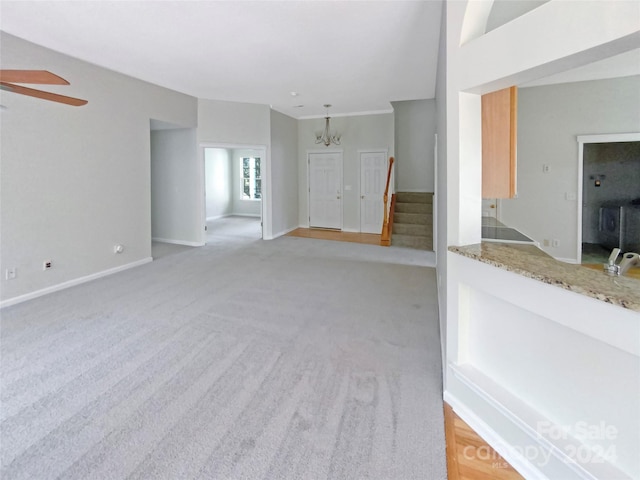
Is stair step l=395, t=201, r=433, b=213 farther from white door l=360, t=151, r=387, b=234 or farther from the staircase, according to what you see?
white door l=360, t=151, r=387, b=234

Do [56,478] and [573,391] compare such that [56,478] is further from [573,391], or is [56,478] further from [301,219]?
[301,219]

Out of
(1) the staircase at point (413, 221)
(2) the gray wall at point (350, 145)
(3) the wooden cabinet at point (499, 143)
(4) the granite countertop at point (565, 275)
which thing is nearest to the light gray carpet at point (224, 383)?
(4) the granite countertop at point (565, 275)

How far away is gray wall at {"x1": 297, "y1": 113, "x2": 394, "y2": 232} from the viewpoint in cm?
802

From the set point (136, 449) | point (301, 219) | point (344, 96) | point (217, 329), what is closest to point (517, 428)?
point (136, 449)

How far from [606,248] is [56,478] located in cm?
782

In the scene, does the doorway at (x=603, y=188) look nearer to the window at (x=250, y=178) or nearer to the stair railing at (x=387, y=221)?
the stair railing at (x=387, y=221)

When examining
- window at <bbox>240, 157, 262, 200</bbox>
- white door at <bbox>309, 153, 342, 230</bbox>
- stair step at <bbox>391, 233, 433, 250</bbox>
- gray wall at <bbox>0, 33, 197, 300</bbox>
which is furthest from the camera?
window at <bbox>240, 157, 262, 200</bbox>

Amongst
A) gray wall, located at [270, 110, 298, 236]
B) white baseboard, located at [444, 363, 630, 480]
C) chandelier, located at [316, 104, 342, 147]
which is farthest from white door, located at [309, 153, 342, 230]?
white baseboard, located at [444, 363, 630, 480]

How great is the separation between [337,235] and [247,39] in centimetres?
495

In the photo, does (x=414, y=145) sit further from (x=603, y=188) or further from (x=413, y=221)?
(x=603, y=188)

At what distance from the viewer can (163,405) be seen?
2021 mm

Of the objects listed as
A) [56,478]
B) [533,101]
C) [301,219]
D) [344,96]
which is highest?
[344,96]

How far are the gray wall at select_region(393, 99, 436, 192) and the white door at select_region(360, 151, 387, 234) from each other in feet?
1.75

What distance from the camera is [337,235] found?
8.05m
